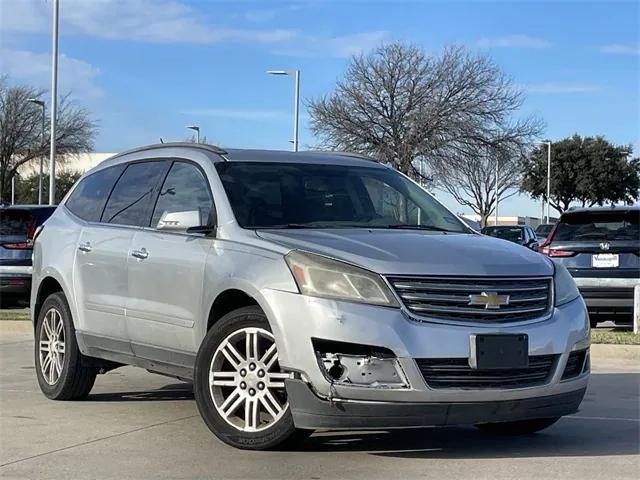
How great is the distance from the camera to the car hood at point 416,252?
503 cm

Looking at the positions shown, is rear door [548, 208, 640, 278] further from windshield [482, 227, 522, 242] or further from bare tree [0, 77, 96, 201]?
bare tree [0, 77, 96, 201]

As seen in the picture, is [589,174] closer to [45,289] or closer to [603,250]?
[603,250]

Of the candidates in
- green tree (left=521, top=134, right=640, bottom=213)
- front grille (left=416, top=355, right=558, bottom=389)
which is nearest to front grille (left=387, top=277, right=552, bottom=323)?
front grille (left=416, top=355, right=558, bottom=389)

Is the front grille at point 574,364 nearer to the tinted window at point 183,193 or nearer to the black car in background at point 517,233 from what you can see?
the tinted window at point 183,193

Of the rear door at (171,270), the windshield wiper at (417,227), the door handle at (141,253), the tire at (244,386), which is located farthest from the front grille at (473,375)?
the door handle at (141,253)

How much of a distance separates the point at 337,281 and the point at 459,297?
669 millimetres

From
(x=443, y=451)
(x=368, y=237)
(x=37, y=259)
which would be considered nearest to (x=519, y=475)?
(x=443, y=451)

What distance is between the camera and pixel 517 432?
6.18 meters

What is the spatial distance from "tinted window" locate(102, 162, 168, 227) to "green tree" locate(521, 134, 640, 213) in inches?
2183

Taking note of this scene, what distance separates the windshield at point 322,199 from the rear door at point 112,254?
0.83 metres

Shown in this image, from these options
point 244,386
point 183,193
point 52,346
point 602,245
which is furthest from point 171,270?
point 602,245

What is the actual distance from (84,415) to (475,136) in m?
29.8

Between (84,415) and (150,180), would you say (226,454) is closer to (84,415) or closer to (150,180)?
(84,415)

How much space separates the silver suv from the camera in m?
4.88
